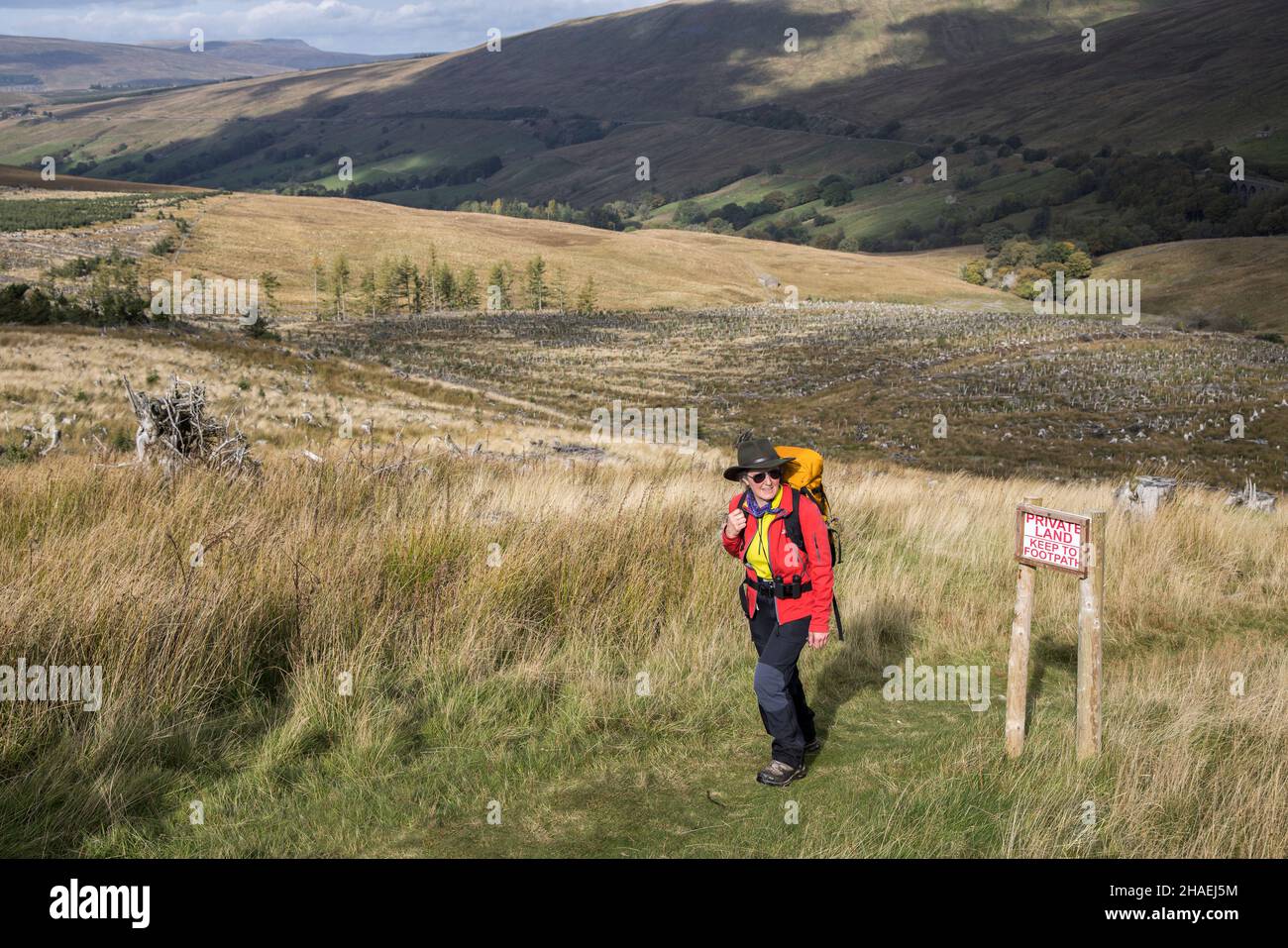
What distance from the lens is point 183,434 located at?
11.0m

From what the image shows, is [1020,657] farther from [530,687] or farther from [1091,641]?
[530,687]

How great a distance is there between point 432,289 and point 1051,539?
98.7m

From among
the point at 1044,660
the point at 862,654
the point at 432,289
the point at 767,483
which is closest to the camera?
the point at 767,483

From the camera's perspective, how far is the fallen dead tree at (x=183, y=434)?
9.83 m

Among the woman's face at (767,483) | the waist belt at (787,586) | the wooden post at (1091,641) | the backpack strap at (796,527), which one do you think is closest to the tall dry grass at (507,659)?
the wooden post at (1091,641)

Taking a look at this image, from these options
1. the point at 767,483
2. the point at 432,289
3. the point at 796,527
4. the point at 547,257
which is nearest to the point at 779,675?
the point at 796,527

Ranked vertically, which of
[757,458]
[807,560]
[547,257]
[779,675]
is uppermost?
[547,257]

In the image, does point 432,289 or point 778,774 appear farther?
point 432,289

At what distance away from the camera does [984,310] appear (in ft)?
337

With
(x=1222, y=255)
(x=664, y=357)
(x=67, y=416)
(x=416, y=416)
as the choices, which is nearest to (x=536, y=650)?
(x=67, y=416)

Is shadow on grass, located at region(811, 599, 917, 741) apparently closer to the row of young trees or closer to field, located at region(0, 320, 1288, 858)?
field, located at region(0, 320, 1288, 858)

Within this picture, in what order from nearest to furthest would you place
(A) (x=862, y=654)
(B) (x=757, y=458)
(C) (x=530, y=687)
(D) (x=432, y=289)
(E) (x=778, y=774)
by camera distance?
(B) (x=757, y=458) → (E) (x=778, y=774) → (C) (x=530, y=687) → (A) (x=862, y=654) → (D) (x=432, y=289)

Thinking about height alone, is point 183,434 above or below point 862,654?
above

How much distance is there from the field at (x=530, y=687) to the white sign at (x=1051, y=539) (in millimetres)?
1184
